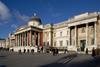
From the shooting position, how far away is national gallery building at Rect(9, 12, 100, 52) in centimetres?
5138

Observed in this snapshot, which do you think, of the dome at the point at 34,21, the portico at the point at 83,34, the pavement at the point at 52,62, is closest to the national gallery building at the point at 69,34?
the portico at the point at 83,34

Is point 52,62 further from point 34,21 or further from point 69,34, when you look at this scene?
point 34,21

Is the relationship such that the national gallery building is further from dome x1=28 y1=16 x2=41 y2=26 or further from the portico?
dome x1=28 y1=16 x2=41 y2=26

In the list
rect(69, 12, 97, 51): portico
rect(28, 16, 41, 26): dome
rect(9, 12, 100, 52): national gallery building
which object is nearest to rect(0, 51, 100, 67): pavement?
rect(9, 12, 100, 52): national gallery building

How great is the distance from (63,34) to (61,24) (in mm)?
3729

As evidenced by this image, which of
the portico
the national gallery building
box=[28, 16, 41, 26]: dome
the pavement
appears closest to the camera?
the pavement

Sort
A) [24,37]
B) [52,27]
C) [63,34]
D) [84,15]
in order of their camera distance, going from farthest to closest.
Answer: [24,37] < [52,27] < [63,34] < [84,15]

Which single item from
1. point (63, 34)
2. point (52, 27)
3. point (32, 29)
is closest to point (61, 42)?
point (63, 34)

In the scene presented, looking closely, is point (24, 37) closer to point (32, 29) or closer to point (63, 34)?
point (32, 29)

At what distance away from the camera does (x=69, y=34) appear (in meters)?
60.1

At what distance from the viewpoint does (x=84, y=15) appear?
178 ft

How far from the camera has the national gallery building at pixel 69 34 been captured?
51.4 meters

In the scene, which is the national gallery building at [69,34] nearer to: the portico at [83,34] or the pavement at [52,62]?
the portico at [83,34]

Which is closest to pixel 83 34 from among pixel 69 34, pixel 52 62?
pixel 69 34
